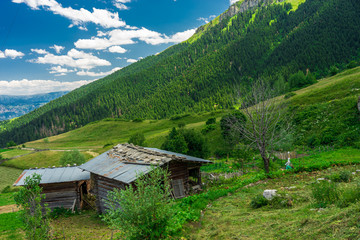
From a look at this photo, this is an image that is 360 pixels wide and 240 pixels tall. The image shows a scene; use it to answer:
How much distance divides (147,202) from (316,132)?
35183 millimetres

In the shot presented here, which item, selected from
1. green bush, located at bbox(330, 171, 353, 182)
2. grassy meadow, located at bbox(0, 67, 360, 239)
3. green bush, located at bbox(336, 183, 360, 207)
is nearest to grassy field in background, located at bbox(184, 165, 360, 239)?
grassy meadow, located at bbox(0, 67, 360, 239)

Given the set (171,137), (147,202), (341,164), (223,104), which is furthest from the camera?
(223,104)

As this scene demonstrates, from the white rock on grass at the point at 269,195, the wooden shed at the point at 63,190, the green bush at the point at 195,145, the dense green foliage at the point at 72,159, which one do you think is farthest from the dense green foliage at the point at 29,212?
the dense green foliage at the point at 72,159

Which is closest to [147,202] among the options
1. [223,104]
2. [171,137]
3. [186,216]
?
[186,216]

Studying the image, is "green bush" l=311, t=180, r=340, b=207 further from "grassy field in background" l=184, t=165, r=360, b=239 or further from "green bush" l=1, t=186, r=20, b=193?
"green bush" l=1, t=186, r=20, b=193

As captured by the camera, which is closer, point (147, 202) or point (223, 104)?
point (147, 202)

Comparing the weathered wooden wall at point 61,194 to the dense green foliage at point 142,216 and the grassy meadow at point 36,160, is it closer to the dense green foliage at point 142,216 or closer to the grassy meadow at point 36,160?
the dense green foliage at point 142,216

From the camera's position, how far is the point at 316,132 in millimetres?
34688

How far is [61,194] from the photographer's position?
24312 mm

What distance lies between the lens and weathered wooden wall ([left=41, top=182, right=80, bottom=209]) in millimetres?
24070


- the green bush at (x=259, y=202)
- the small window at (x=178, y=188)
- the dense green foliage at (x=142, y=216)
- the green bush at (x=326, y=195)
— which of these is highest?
the dense green foliage at (x=142, y=216)

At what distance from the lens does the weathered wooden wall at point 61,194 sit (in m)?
24.1

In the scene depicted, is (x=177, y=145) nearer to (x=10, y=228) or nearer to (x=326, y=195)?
(x=10, y=228)

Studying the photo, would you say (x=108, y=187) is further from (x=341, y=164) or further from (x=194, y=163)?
(x=341, y=164)
